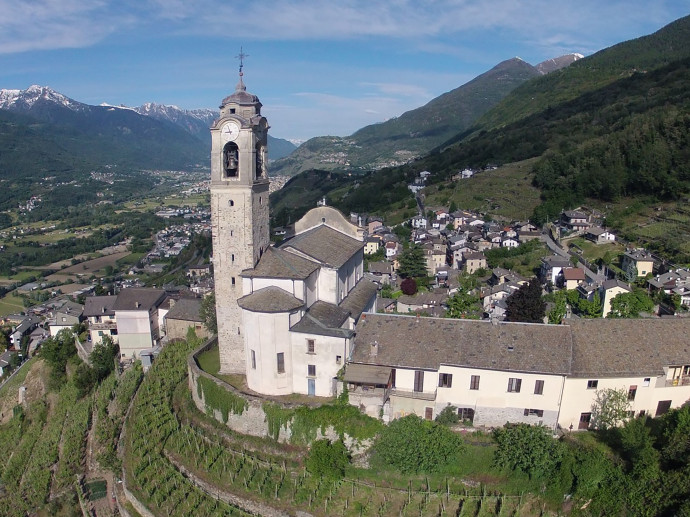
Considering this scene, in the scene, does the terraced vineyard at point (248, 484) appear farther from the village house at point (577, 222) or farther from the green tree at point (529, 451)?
the village house at point (577, 222)

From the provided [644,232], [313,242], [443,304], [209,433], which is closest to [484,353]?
[313,242]

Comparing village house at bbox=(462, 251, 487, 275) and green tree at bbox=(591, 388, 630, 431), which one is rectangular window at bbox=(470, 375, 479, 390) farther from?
village house at bbox=(462, 251, 487, 275)

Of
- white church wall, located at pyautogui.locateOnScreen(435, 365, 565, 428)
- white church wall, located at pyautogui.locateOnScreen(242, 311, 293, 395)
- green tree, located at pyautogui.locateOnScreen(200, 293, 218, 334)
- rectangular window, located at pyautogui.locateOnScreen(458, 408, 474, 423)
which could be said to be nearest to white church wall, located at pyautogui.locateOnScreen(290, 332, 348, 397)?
white church wall, located at pyautogui.locateOnScreen(242, 311, 293, 395)

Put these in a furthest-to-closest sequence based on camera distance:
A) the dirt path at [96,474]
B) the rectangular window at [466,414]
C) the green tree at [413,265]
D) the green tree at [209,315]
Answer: the green tree at [413,265] → the green tree at [209,315] → the dirt path at [96,474] → the rectangular window at [466,414]

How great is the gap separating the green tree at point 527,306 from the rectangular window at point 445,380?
1642 cm

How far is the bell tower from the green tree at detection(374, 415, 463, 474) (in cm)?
1287

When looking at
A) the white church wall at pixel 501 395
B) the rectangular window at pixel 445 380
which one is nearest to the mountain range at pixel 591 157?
the white church wall at pixel 501 395

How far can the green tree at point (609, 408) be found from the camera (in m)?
27.9

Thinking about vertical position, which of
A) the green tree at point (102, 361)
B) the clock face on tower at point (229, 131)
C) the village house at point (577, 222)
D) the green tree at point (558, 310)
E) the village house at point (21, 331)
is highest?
the clock face on tower at point (229, 131)

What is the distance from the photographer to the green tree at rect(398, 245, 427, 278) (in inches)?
2857

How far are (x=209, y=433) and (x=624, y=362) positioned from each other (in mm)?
25332

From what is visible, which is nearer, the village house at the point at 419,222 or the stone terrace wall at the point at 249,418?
the stone terrace wall at the point at 249,418

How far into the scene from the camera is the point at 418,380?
97.2 ft

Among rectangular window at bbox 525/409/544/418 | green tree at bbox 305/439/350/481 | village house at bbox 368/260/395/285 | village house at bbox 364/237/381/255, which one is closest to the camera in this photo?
green tree at bbox 305/439/350/481
